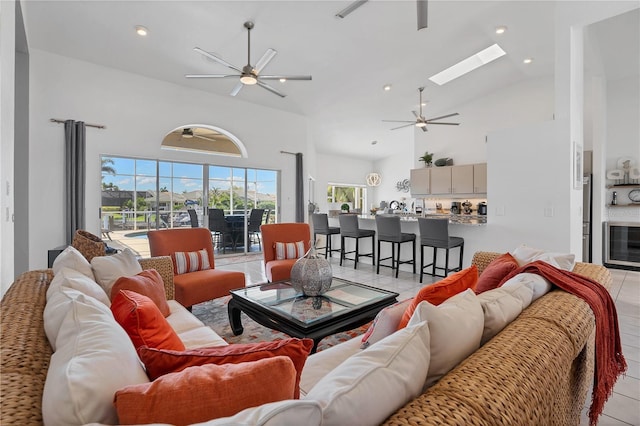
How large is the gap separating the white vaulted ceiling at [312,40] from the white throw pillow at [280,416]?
Result: 4182 millimetres

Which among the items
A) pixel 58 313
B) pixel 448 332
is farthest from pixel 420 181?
pixel 58 313

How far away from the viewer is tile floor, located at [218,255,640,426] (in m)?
1.77

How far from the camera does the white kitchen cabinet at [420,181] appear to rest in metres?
7.65

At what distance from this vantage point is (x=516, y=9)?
13.9 ft

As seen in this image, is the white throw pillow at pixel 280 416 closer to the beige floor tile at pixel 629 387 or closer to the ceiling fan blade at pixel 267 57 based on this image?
the beige floor tile at pixel 629 387

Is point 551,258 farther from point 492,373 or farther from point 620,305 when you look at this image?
point 620,305

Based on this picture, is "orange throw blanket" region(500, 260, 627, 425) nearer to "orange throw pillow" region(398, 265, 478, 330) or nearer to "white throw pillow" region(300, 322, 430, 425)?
"orange throw pillow" region(398, 265, 478, 330)

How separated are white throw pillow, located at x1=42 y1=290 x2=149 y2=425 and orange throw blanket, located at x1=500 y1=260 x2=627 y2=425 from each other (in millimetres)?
→ 1781

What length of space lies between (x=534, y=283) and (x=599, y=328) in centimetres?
31

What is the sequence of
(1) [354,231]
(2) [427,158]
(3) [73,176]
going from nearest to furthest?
1. (3) [73,176]
2. (1) [354,231]
3. (2) [427,158]

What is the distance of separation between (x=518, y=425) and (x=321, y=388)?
47 centimetres

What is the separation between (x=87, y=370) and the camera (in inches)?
26.4

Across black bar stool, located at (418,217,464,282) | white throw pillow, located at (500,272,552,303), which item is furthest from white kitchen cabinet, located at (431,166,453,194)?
white throw pillow, located at (500,272,552,303)

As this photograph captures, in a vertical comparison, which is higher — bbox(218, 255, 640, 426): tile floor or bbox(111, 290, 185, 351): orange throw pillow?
bbox(111, 290, 185, 351): orange throw pillow
